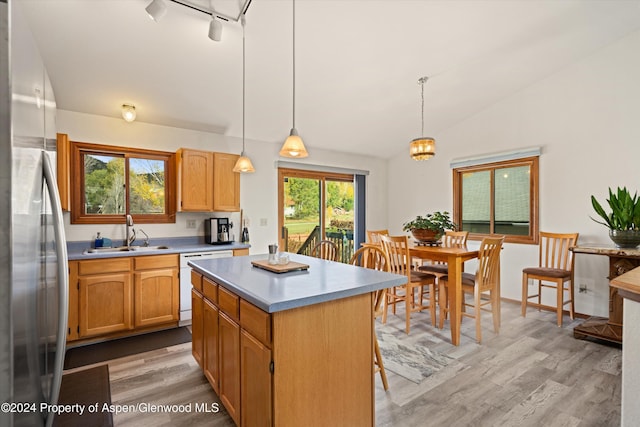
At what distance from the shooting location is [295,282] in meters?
1.64

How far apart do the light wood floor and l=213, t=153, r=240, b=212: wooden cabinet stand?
171cm

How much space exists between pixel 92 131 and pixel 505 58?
4799 mm

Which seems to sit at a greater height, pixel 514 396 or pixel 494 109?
pixel 494 109

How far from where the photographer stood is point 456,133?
195 inches

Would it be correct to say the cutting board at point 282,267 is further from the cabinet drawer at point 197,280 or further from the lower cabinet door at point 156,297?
the lower cabinet door at point 156,297

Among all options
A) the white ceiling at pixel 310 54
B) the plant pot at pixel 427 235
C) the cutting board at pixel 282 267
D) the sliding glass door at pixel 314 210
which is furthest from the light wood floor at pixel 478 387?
the white ceiling at pixel 310 54

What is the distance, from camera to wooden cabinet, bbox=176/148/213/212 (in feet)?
11.8

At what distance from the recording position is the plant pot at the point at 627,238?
287 cm

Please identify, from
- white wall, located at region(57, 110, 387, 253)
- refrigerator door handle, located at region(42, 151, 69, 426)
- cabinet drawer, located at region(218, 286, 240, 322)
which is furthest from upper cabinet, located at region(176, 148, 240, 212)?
refrigerator door handle, located at region(42, 151, 69, 426)

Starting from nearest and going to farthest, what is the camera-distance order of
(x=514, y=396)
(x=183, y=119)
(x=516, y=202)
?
(x=514, y=396) < (x=183, y=119) < (x=516, y=202)

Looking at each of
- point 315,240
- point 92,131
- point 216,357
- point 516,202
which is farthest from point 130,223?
point 516,202

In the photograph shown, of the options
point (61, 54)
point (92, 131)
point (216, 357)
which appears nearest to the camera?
point (216, 357)

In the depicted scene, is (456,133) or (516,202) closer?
(516,202)

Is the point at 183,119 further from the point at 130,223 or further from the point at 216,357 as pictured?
the point at 216,357
